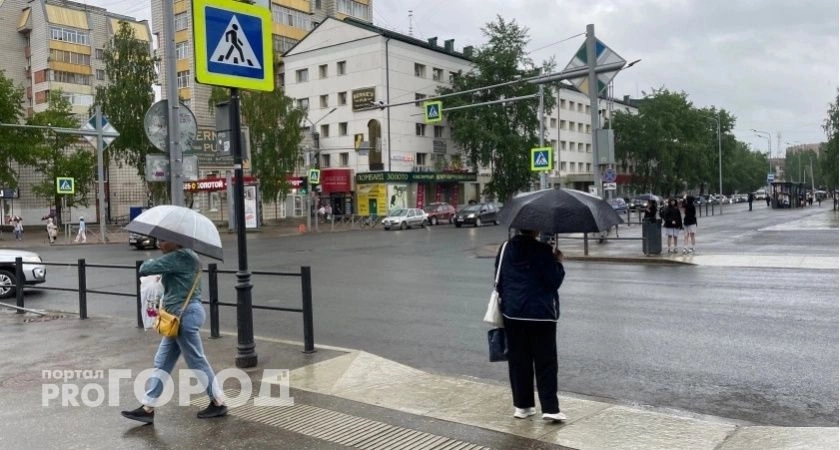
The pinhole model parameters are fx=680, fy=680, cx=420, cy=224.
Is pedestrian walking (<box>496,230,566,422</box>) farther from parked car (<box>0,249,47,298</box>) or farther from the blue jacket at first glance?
parked car (<box>0,249,47,298</box>)

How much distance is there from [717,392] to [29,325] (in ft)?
31.2

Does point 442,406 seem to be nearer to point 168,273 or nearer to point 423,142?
point 168,273

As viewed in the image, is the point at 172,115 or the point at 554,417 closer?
the point at 554,417

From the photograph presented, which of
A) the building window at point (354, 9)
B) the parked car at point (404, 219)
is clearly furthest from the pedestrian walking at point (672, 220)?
the building window at point (354, 9)

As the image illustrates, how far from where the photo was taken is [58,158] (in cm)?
5381

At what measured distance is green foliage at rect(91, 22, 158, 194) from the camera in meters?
49.1

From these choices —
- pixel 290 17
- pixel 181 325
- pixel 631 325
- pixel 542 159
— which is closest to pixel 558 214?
pixel 181 325

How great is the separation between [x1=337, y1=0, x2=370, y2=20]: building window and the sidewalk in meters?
68.1

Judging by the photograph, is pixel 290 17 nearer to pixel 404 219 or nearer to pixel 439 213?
pixel 439 213

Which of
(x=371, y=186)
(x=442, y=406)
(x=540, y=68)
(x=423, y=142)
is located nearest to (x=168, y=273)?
(x=442, y=406)

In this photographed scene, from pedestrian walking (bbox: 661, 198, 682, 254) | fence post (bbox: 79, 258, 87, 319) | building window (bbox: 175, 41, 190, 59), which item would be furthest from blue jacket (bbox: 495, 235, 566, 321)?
building window (bbox: 175, 41, 190, 59)

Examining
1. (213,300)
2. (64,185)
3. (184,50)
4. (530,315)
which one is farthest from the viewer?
(184,50)

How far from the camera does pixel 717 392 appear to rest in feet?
20.7

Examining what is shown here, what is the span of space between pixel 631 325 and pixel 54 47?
260ft
